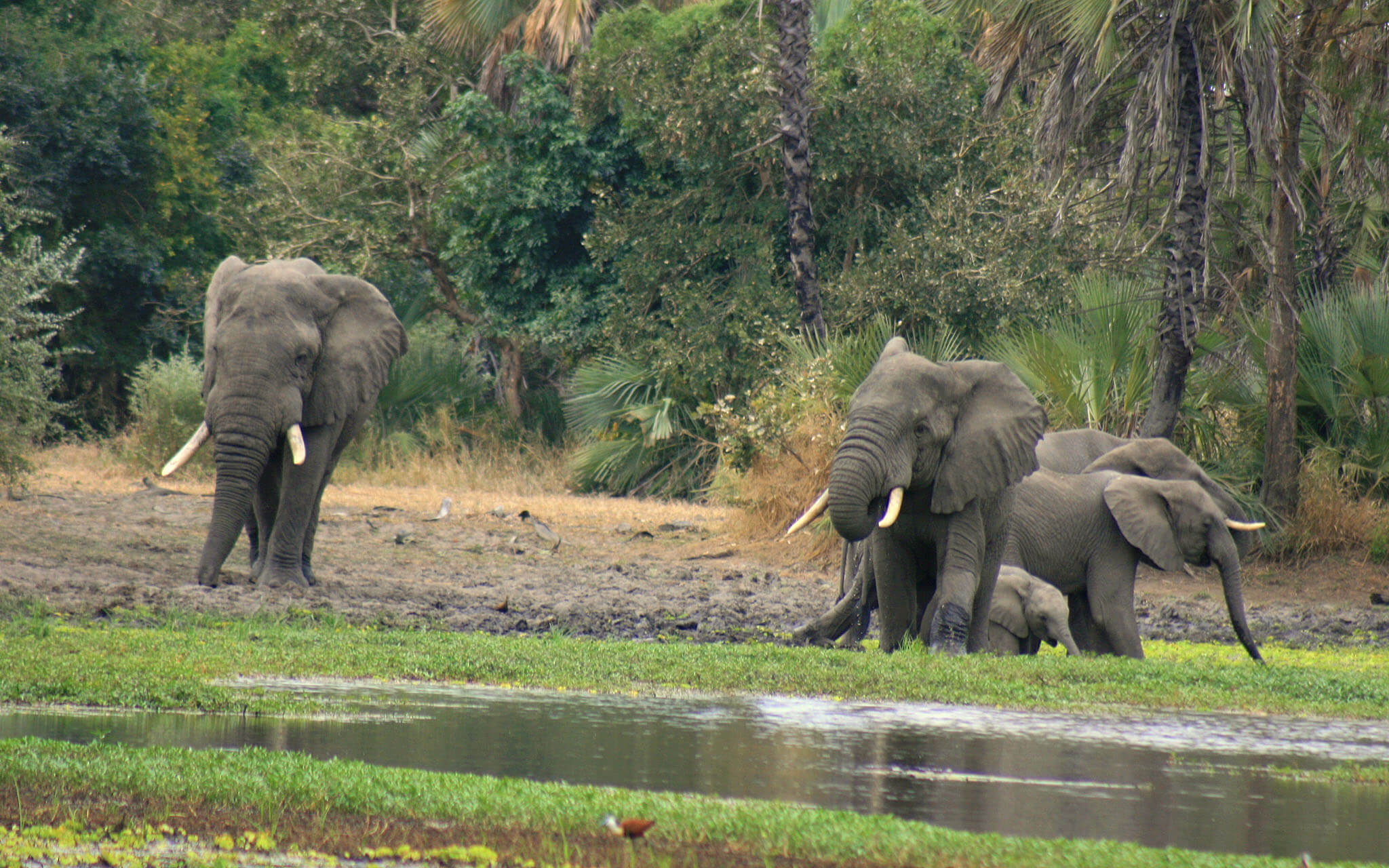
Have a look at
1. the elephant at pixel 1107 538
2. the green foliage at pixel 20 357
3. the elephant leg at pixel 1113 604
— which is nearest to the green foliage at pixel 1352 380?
the elephant at pixel 1107 538

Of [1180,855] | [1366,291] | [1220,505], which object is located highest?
[1366,291]

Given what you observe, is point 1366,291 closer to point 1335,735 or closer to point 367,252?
point 1335,735

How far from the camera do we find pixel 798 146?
70.0 feet

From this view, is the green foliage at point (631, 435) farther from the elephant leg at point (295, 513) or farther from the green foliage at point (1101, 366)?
the elephant leg at point (295, 513)

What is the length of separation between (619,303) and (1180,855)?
70.0ft

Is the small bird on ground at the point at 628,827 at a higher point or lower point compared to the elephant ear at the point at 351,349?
lower

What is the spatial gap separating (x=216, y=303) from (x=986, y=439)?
598 cm

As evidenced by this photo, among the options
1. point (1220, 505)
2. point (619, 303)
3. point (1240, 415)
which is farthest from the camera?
point (619, 303)

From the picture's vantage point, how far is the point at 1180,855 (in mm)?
4543

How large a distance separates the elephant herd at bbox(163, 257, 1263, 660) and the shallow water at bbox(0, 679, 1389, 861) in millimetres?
2185

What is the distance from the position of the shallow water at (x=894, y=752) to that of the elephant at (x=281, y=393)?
3909 mm

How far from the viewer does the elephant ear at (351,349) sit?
482 inches

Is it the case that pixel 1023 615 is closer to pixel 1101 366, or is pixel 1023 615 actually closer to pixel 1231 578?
pixel 1231 578

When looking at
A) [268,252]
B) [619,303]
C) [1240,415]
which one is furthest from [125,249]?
[1240,415]
